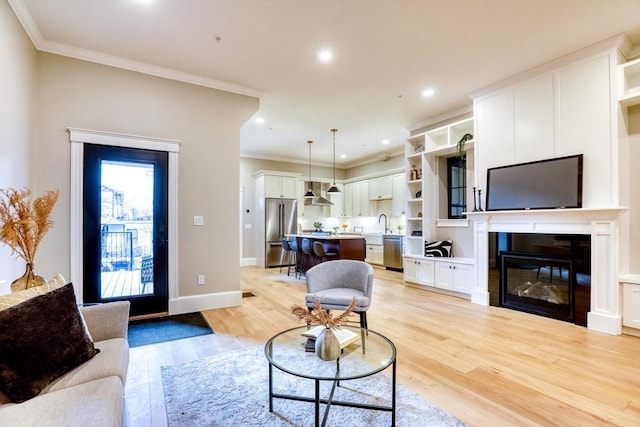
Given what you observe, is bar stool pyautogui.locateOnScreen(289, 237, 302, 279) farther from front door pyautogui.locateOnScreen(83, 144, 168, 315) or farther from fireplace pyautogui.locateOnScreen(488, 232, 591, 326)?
fireplace pyautogui.locateOnScreen(488, 232, 591, 326)

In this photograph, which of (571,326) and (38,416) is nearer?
(38,416)

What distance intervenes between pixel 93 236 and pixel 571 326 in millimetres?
5487

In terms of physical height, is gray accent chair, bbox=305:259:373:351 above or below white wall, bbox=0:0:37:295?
below

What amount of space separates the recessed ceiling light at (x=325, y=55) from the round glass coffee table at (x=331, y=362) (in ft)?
9.77

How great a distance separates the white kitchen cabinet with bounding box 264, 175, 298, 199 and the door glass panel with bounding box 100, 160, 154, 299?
169 inches

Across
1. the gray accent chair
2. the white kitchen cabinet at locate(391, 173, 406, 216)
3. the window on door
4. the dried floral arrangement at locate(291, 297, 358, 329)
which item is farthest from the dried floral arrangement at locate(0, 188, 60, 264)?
the white kitchen cabinet at locate(391, 173, 406, 216)

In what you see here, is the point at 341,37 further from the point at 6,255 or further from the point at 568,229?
the point at 6,255

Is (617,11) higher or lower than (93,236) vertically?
higher

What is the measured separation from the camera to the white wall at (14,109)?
2496mm

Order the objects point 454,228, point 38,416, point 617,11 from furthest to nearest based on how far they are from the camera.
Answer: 1. point 454,228
2. point 617,11
3. point 38,416

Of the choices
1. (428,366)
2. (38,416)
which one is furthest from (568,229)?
(38,416)

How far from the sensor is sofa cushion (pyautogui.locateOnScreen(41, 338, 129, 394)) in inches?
57.0

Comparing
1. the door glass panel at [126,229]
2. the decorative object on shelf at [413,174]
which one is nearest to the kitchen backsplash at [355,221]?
the decorative object on shelf at [413,174]

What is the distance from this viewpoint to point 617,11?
285cm
